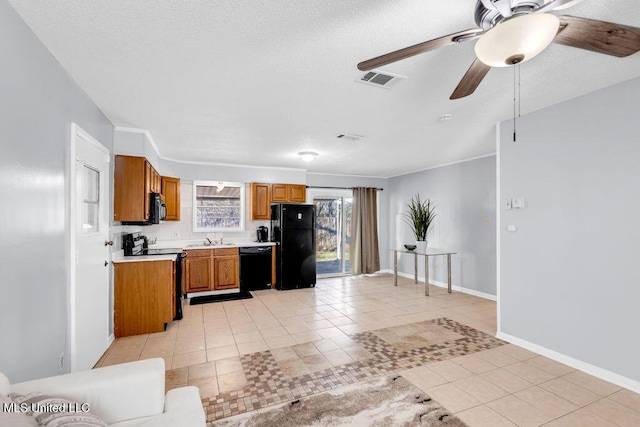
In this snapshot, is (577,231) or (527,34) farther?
(577,231)

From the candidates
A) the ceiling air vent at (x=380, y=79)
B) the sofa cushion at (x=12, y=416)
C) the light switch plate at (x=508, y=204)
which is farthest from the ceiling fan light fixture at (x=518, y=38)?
the light switch plate at (x=508, y=204)

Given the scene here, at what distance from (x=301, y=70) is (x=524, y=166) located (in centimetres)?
261

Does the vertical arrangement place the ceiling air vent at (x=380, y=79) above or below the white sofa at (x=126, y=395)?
above

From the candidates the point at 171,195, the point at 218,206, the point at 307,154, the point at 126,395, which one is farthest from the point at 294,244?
the point at 126,395

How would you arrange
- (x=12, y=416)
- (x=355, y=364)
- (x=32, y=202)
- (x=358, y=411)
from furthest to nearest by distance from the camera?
(x=355, y=364), (x=358, y=411), (x=32, y=202), (x=12, y=416)

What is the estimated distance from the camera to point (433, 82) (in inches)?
93.5

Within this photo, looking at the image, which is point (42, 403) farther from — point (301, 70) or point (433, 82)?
point (433, 82)

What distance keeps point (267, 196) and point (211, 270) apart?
183cm

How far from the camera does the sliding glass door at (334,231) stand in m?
7.18

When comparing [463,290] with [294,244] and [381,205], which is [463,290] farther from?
[294,244]

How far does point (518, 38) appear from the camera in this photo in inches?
47.5

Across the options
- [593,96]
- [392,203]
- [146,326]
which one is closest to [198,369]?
[146,326]

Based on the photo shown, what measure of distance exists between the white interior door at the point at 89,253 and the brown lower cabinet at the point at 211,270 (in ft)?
6.62

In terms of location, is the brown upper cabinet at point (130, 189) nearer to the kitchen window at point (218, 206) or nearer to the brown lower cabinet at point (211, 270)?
the brown lower cabinet at point (211, 270)
